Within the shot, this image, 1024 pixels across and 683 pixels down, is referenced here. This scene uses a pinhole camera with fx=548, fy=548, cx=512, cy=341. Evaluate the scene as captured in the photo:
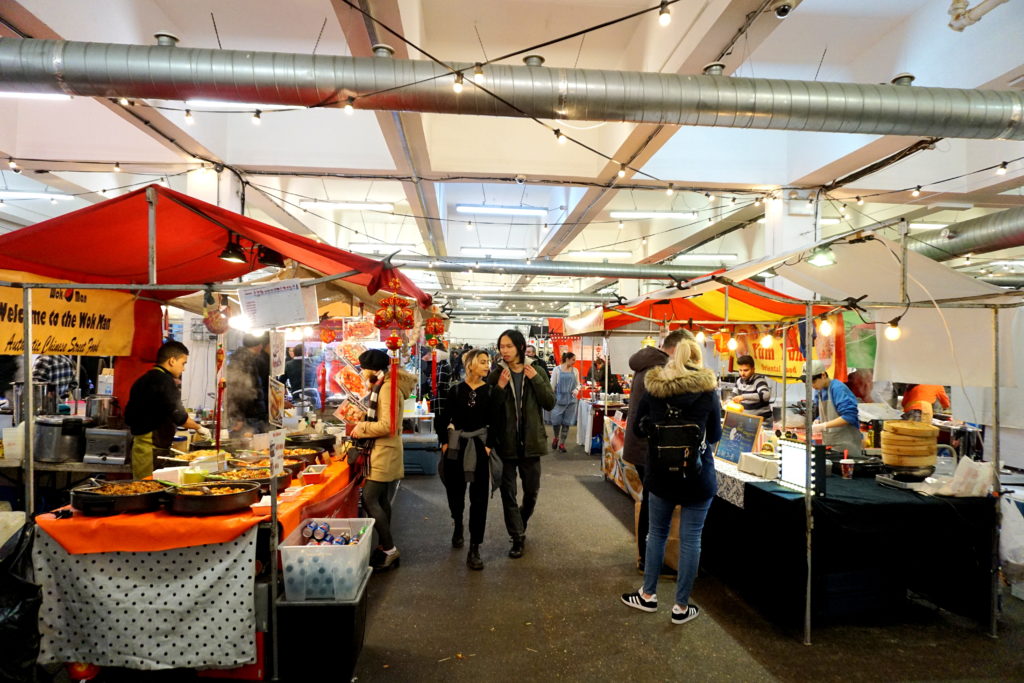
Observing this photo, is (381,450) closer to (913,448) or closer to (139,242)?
(139,242)

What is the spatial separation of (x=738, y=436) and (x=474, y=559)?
8.29 ft

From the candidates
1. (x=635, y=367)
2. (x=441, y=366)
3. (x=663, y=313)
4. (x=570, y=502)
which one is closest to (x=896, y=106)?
(x=635, y=367)

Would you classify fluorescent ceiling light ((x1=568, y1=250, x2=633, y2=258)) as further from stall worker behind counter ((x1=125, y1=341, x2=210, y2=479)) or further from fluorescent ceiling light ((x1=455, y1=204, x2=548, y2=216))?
stall worker behind counter ((x1=125, y1=341, x2=210, y2=479))

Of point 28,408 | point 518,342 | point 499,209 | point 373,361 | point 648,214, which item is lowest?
point 28,408

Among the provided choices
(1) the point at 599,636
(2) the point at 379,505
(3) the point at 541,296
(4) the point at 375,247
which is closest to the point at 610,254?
(3) the point at 541,296

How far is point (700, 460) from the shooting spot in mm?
3576

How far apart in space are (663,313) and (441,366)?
497cm

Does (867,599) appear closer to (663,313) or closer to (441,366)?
(663,313)

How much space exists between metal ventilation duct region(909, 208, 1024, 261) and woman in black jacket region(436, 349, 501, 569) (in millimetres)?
7169

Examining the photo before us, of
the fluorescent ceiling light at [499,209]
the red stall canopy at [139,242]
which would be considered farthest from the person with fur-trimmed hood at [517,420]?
the fluorescent ceiling light at [499,209]

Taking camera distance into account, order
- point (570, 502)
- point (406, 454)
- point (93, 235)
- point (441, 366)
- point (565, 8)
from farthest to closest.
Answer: point (441, 366), point (406, 454), point (570, 502), point (565, 8), point (93, 235)

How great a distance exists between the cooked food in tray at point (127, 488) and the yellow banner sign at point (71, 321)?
1017 millimetres

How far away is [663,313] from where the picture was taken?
27.3ft

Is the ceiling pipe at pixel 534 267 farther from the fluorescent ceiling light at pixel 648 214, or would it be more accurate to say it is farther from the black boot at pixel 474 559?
the black boot at pixel 474 559
